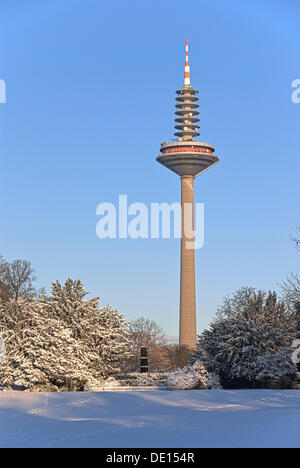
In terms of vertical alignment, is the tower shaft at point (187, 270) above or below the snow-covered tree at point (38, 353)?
above

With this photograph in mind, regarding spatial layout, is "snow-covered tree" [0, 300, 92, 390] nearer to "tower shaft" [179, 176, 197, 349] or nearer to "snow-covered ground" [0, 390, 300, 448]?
"snow-covered ground" [0, 390, 300, 448]

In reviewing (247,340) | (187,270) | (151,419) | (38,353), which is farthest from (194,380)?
(187,270)

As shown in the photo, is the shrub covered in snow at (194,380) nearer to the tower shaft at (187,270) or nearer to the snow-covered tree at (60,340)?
the snow-covered tree at (60,340)

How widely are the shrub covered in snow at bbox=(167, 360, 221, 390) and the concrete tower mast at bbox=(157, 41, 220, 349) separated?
103498mm

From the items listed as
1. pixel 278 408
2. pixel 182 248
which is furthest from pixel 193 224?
pixel 278 408

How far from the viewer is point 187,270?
14912 cm

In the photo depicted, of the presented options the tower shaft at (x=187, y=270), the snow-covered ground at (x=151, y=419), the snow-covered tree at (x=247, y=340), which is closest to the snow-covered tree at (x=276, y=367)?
the snow-covered tree at (x=247, y=340)

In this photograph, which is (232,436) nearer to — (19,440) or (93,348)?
(19,440)

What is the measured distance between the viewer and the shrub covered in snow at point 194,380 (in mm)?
38875

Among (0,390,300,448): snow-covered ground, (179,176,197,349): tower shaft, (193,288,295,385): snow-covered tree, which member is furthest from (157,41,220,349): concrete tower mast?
(0,390,300,448): snow-covered ground

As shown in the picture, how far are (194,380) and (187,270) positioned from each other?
361 feet

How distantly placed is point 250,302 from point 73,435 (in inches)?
1000

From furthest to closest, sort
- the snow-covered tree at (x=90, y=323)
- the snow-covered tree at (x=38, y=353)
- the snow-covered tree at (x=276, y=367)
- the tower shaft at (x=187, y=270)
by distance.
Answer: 1. the tower shaft at (x=187, y=270)
2. the snow-covered tree at (x=90, y=323)
3. the snow-covered tree at (x=276, y=367)
4. the snow-covered tree at (x=38, y=353)

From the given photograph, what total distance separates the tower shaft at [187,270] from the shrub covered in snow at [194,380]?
10167cm
